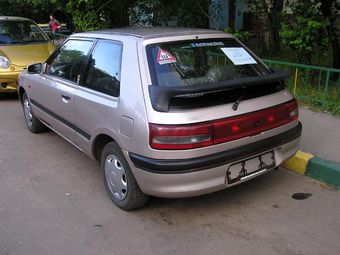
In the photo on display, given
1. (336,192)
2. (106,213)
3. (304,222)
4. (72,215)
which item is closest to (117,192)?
Result: (106,213)

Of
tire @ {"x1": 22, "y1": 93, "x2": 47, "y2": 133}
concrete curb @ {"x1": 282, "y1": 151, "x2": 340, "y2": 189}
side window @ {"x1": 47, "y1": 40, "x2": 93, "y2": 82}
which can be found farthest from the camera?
tire @ {"x1": 22, "y1": 93, "x2": 47, "y2": 133}

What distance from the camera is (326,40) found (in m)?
6.64

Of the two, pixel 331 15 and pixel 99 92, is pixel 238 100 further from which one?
pixel 331 15

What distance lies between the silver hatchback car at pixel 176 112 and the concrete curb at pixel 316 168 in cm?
57

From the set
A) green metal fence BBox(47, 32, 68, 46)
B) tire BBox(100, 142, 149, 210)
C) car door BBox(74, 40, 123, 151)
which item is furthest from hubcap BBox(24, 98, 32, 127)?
green metal fence BBox(47, 32, 68, 46)

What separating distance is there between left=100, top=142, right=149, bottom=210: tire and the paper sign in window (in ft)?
4.45

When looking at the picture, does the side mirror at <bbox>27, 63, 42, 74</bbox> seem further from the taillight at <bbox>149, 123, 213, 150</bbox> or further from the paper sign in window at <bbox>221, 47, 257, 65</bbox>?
the taillight at <bbox>149, 123, 213, 150</bbox>

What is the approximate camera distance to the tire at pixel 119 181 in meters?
3.55

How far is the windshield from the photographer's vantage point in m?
8.75

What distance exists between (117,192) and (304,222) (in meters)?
1.67

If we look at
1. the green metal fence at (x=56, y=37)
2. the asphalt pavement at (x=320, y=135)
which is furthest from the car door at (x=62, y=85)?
the green metal fence at (x=56, y=37)

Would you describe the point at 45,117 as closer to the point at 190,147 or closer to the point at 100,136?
the point at 100,136

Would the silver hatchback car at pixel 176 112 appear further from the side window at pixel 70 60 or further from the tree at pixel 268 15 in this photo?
the tree at pixel 268 15

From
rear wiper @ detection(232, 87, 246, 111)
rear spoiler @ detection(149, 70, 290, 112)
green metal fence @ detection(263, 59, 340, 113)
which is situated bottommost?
green metal fence @ detection(263, 59, 340, 113)
